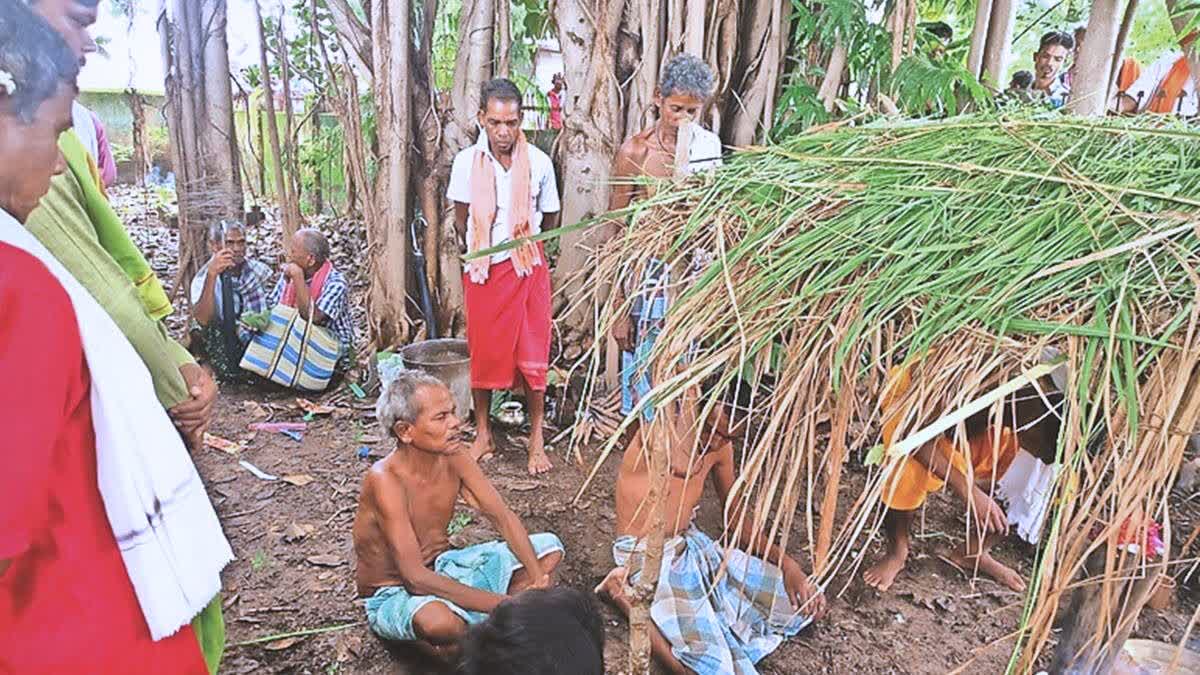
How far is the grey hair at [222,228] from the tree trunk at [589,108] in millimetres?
2114

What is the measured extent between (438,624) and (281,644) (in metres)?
0.69

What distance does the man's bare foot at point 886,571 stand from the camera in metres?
3.14

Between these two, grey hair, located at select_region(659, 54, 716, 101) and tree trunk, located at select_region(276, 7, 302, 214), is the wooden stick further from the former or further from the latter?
tree trunk, located at select_region(276, 7, 302, 214)

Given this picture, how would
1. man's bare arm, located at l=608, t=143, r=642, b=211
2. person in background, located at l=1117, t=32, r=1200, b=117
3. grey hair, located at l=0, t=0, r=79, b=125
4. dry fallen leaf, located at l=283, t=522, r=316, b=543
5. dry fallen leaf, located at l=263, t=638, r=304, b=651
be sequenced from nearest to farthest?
grey hair, located at l=0, t=0, r=79, b=125 → dry fallen leaf, located at l=263, t=638, r=304, b=651 → dry fallen leaf, located at l=283, t=522, r=316, b=543 → man's bare arm, located at l=608, t=143, r=642, b=211 → person in background, located at l=1117, t=32, r=1200, b=117

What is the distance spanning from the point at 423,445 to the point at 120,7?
5522 millimetres

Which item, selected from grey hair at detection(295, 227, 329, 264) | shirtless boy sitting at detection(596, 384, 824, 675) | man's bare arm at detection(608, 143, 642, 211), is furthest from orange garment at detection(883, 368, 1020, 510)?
grey hair at detection(295, 227, 329, 264)

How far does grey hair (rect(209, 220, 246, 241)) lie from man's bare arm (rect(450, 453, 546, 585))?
9.88 feet

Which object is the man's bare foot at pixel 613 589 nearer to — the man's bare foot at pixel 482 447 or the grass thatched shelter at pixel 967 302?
the grass thatched shelter at pixel 967 302

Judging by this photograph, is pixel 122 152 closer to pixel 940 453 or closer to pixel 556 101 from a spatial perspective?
pixel 556 101

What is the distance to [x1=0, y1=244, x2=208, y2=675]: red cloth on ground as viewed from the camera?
1.05 m

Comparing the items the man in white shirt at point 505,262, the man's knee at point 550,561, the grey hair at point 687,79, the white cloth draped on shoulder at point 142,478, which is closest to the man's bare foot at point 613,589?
the man's knee at point 550,561

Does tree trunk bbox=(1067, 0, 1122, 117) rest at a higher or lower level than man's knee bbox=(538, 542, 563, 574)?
higher

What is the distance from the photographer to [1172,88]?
4.29 m

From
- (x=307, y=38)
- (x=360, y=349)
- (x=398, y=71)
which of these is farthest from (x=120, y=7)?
(x=360, y=349)
